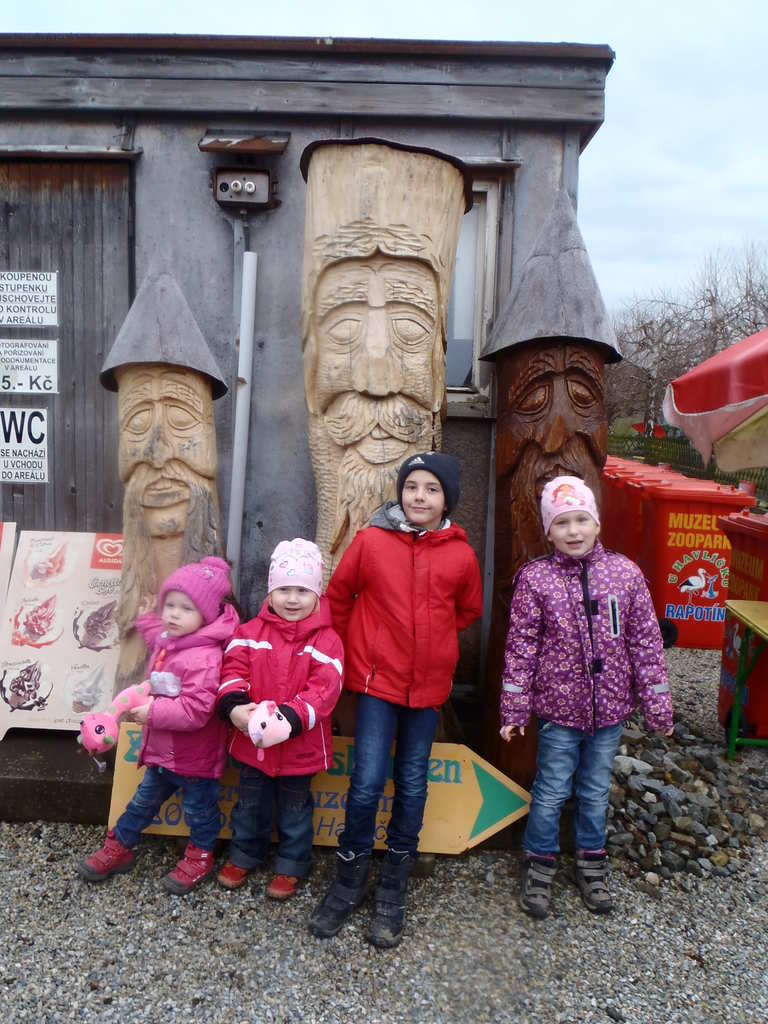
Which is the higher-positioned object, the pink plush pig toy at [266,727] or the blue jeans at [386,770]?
the pink plush pig toy at [266,727]

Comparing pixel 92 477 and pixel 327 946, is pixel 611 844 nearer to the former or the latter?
pixel 327 946

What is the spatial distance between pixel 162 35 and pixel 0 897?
426 cm

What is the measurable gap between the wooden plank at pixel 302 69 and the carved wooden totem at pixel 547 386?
1.37 m

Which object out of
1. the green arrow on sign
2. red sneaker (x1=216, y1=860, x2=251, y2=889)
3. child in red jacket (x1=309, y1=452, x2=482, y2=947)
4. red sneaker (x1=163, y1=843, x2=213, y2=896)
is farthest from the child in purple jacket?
red sneaker (x1=163, y1=843, x2=213, y2=896)

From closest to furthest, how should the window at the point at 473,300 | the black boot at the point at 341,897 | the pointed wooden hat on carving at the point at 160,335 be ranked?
the black boot at the point at 341,897 < the pointed wooden hat on carving at the point at 160,335 < the window at the point at 473,300

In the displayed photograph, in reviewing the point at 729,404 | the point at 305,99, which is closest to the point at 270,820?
the point at 729,404

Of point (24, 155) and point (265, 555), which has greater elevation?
point (24, 155)

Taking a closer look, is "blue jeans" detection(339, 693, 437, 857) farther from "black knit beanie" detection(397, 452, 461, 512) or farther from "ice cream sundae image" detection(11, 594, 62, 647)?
"ice cream sundae image" detection(11, 594, 62, 647)

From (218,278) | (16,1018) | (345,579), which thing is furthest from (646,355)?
(16,1018)

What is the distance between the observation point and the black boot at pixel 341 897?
219 centimetres

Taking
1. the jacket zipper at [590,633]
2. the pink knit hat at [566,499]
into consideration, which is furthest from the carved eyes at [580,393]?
the jacket zipper at [590,633]

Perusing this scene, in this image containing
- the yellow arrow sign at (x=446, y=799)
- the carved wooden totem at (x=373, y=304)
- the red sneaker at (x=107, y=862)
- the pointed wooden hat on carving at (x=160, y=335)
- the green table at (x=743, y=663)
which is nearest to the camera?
the red sneaker at (x=107, y=862)

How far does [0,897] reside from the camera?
7.74 feet

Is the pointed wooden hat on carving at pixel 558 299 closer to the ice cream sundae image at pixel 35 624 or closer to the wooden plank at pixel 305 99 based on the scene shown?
the wooden plank at pixel 305 99
